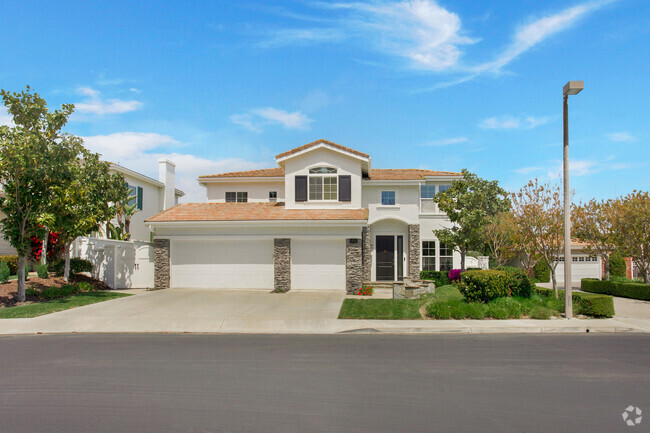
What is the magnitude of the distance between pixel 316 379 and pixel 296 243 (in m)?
Answer: 13.7

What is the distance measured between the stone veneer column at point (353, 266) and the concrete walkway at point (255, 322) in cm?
357

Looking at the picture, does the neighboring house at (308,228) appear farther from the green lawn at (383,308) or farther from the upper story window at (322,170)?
the green lawn at (383,308)

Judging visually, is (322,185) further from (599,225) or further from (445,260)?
(599,225)

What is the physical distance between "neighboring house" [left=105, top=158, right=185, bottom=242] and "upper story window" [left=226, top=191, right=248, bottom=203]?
20.7 ft

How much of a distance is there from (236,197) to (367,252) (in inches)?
336

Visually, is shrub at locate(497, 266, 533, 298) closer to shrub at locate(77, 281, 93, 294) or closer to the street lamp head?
the street lamp head

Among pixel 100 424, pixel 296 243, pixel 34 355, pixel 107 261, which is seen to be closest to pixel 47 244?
pixel 107 261

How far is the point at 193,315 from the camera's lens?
14.8 m

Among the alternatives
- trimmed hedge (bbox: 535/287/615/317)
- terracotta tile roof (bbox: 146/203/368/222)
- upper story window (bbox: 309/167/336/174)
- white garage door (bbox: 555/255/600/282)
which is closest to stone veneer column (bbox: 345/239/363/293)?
terracotta tile roof (bbox: 146/203/368/222)

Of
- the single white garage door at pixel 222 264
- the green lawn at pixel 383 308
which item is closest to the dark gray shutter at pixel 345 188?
the single white garage door at pixel 222 264

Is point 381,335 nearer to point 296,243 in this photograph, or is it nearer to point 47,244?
point 296,243

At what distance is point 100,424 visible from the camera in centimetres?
591

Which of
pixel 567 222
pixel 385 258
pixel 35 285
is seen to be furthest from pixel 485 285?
pixel 35 285

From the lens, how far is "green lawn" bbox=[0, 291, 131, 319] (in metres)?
14.9
